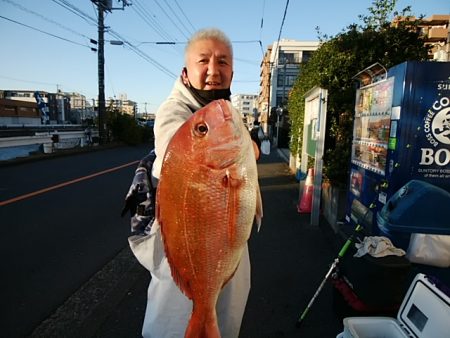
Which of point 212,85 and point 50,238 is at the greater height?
point 212,85

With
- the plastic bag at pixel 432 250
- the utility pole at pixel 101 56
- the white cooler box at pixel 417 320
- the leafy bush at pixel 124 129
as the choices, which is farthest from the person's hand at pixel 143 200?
the leafy bush at pixel 124 129

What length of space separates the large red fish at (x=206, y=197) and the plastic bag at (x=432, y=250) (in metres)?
2.42

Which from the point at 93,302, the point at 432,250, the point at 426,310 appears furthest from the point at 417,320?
the point at 93,302

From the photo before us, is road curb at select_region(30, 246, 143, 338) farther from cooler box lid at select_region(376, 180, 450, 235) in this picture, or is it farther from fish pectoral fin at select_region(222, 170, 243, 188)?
cooler box lid at select_region(376, 180, 450, 235)

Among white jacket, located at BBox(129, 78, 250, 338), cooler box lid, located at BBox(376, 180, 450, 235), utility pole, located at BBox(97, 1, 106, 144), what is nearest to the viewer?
white jacket, located at BBox(129, 78, 250, 338)

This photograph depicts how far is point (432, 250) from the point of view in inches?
113

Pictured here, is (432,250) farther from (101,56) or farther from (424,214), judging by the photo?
(101,56)

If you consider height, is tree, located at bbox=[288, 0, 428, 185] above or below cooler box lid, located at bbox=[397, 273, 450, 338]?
above

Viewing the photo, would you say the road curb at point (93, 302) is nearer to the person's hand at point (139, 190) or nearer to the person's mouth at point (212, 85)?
the person's hand at point (139, 190)

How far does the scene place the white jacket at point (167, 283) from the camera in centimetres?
143

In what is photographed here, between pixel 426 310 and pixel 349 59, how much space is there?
450cm

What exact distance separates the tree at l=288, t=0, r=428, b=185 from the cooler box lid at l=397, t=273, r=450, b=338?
11.7ft

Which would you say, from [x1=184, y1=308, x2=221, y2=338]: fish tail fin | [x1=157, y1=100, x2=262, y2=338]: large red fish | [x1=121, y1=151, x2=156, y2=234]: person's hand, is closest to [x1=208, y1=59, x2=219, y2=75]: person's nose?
[x1=157, y1=100, x2=262, y2=338]: large red fish

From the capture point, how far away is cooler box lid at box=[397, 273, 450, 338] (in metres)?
1.72
